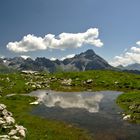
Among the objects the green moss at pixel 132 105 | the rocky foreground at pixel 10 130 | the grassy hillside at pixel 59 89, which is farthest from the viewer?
the green moss at pixel 132 105

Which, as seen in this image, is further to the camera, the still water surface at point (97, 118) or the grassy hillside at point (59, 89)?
the grassy hillside at point (59, 89)

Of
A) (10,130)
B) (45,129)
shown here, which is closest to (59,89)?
(45,129)

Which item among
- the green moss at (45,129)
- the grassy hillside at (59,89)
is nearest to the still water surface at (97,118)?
the green moss at (45,129)

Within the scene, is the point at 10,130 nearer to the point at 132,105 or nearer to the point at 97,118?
the point at 97,118

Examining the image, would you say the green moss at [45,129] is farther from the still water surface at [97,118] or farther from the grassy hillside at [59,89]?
the still water surface at [97,118]

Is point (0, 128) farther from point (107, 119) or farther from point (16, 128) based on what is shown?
point (107, 119)

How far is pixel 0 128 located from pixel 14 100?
33267mm

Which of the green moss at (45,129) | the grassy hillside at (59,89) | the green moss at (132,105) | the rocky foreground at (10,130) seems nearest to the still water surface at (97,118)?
the green moss at (132,105)

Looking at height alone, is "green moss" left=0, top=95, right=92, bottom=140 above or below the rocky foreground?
below

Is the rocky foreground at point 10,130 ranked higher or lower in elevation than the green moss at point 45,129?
higher

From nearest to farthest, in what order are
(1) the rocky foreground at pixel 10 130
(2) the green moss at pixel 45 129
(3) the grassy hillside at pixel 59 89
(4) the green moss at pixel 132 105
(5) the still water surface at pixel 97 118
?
(1) the rocky foreground at pixel 10 130 → (2) the green moss at pixel 45 129 → (5) the still water surface at pixel 97 118 → (3) the grassy hillside at pixel 59 89 → (4) the green moss at pixel 132 105

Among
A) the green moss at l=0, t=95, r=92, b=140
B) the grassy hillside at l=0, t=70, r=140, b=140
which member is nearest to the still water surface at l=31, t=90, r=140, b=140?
the green moss at l=0, t=95, r=92, b=140

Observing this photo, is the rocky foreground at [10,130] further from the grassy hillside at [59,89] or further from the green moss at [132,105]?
the green moss at [132,105]

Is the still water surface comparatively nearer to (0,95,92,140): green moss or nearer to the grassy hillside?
(0,95,92,140): green moss
